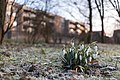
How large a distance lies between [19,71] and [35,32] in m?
15.3

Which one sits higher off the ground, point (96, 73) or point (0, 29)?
point (0, 29)

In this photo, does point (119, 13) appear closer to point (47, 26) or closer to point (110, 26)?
point (110, 26)

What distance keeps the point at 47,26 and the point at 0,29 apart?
29.2ft

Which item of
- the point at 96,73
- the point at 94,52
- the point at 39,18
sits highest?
the point at 39,18

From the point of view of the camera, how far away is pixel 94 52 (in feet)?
18.6

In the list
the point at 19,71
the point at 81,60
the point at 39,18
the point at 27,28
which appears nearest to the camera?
the point at 19,71

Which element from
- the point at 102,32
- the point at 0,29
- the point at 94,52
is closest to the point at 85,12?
the point at 102,32

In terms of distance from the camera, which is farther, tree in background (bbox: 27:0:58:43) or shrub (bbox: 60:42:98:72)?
tree in background (bbox: 27:0:58:43)

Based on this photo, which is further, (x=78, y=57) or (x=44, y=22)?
(x=44, y=22)

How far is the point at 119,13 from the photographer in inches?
806

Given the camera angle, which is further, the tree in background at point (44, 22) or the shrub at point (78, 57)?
the tree in background at point (44, 22)

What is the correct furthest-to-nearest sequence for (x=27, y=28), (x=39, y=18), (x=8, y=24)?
(x=27, y=28), (x=39, y=18), (x=8, y=24)

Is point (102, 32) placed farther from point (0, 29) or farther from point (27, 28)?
point (0, 29)

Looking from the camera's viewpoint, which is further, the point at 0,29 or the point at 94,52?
the point at 0,29
